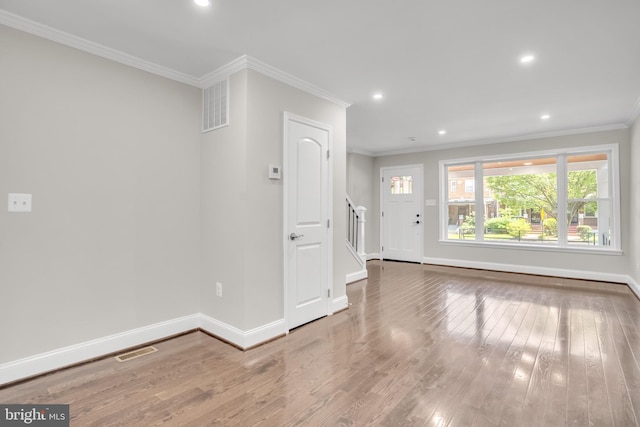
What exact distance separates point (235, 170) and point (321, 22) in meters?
A: 1.43

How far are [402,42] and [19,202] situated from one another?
3.17 meters

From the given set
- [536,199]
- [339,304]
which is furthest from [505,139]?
[339,304]

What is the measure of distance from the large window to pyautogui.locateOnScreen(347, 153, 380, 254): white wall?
5.54 ft

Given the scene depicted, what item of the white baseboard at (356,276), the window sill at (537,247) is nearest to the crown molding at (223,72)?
the white baseboard at (356,276)

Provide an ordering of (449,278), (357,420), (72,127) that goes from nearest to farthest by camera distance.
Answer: (357,420)
(72,127)
(449,278)

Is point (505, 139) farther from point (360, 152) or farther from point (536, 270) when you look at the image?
point (360, 152)

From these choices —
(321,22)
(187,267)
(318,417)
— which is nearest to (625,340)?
(318,417)

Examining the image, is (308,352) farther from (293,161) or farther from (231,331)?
(293,161)

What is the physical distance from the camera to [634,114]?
452 centimetres

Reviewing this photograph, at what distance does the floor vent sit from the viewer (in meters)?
2.68

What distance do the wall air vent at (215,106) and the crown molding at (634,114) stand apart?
4957 mm

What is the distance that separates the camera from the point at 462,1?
2131mm


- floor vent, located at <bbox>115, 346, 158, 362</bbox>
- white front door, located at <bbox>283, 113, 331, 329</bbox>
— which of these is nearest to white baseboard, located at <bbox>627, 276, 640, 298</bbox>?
white front door, located at <bbox>283, 113, 331, 329</bbox>

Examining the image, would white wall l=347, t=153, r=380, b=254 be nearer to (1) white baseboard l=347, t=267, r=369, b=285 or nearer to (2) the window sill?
(2) the window sill
